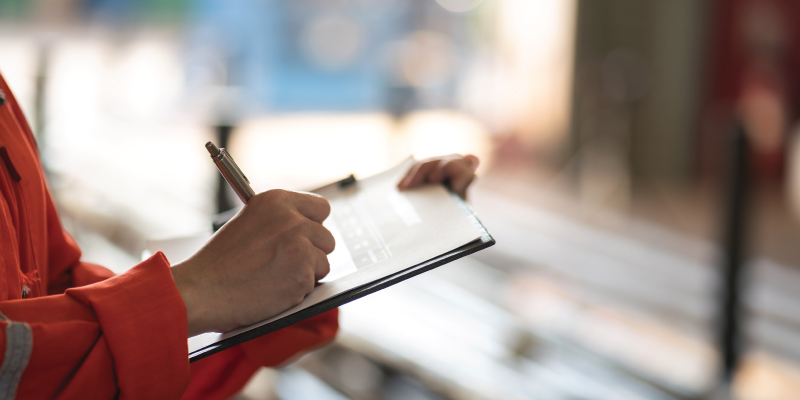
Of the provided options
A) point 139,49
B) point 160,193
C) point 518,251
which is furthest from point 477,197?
point 139,49

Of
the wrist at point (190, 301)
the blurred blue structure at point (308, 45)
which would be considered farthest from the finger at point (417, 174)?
Answer: the blurred blue structure at point (308, 45)

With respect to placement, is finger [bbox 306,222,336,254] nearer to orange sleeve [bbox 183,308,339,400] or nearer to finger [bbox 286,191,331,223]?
finger [bbox 286,191,331,223]

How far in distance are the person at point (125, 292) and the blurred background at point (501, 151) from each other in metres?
1.50

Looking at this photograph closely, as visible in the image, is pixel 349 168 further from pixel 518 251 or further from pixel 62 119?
pixel 518 251

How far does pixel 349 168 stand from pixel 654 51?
3279 millimetres

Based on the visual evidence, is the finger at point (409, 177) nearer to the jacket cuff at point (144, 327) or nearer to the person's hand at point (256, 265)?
the person's hand at point (256, 265)

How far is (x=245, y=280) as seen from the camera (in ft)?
1.99

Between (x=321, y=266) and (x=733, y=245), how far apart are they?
72.5 inches

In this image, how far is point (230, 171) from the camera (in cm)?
64

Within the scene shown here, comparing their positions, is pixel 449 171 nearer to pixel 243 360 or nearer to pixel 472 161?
pixel 472 161

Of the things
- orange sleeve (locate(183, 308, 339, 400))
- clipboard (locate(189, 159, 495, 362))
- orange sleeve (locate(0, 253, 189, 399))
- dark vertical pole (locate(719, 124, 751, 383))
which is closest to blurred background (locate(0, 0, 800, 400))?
dark vertical pole (locate(719, 124, 751, 383))

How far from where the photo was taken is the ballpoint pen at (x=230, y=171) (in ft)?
2.06

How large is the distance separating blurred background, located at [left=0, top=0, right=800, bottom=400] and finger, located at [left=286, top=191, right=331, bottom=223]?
1.49 m

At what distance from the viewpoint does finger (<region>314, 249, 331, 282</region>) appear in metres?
0.63
